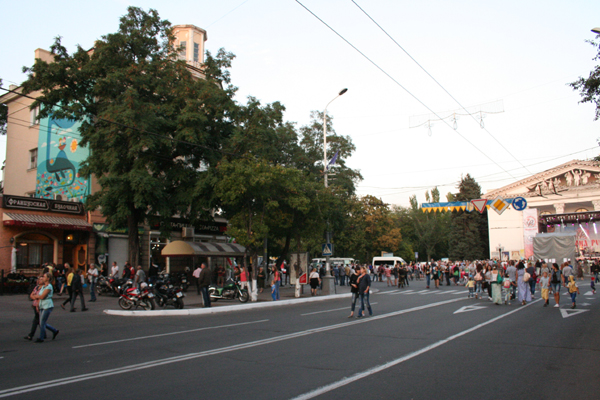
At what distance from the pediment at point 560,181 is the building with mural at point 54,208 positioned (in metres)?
47.4

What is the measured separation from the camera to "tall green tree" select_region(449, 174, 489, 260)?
7262 centimetres

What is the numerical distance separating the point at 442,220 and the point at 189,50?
209ft

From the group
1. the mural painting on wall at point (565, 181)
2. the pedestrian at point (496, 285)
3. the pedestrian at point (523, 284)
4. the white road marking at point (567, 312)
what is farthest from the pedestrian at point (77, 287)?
the mural painting on wall at point (565, 181)

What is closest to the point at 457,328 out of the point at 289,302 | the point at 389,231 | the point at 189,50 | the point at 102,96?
the point at 289,302

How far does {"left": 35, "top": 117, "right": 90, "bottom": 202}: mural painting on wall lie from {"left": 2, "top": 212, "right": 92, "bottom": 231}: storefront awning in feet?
9.66

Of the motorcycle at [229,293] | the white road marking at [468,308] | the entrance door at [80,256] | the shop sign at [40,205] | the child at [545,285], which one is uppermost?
the shop sign at [40,205]

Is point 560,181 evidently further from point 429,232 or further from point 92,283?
point 92,283

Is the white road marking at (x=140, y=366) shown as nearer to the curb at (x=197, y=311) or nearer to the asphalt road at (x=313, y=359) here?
the asphalt road at (x=313, y=359)

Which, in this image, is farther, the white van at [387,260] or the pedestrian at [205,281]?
the white van at [387,260]

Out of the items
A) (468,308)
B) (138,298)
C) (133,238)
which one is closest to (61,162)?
(133,238)

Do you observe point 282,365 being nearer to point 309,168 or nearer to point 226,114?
point 226,114

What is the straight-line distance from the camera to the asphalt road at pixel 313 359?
6.14m

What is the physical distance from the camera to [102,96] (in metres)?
25.2

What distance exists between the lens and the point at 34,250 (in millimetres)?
26500
